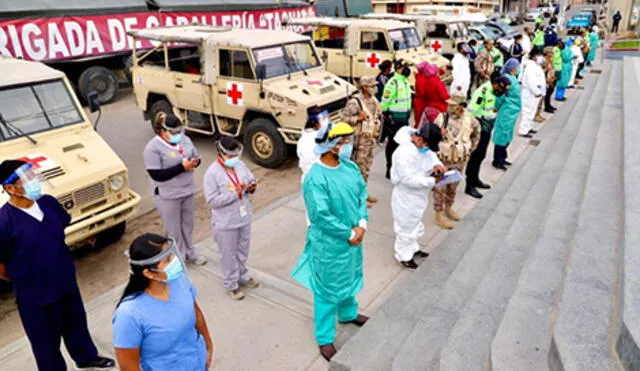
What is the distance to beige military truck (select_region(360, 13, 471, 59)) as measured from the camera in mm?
13195

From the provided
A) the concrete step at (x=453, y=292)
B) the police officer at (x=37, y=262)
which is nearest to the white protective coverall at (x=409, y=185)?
the concrete step at (x=453, y=292)

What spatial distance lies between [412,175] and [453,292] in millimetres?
1132

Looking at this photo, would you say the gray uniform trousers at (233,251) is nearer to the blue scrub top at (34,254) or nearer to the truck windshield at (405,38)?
the blue scrub top at (34,254)

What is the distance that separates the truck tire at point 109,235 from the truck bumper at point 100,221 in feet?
1.44

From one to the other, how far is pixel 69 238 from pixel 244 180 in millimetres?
1925

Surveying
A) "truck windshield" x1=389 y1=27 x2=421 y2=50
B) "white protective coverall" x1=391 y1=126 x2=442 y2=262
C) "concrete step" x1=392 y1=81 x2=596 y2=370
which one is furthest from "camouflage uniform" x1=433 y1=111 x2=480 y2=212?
"truck windshield" x1=389 y1=27 x2=421 y2=50

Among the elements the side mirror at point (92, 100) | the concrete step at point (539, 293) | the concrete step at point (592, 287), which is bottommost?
the concrete step at point (539, 293)

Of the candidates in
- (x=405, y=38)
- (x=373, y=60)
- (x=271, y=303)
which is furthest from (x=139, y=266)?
(x=405, y=38)

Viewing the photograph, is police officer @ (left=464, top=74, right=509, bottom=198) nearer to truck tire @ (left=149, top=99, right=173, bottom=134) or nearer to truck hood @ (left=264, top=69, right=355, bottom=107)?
truck hood @ (left=264, top=69, right=355, bottom=107)

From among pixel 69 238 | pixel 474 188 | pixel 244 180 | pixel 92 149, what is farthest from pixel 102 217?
pixel 474 188

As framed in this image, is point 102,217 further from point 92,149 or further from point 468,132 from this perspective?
point 468,132

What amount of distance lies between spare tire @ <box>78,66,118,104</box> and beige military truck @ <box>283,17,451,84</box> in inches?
214

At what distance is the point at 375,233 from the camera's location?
5586mm

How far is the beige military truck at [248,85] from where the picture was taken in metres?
7.48
